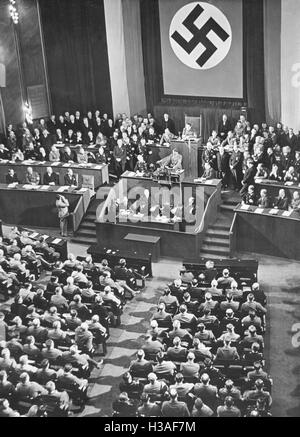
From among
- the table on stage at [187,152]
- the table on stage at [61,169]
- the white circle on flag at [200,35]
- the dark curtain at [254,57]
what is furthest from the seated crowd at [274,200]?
the white circle on flag at [200,35]

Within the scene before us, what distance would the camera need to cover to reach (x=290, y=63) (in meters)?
20.1

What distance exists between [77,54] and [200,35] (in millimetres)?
4616

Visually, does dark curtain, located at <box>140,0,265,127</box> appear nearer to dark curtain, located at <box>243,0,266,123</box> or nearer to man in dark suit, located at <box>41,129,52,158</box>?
dark curtain, located at <box>243,0,266,123</box>

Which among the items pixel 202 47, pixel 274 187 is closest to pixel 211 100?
pixel 202 47

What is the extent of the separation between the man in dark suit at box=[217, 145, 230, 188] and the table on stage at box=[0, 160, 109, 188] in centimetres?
342

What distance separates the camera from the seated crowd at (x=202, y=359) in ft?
35.5

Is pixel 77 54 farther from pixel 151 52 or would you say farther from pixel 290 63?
pixel 290 63

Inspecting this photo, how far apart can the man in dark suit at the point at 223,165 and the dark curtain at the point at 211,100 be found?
264cm

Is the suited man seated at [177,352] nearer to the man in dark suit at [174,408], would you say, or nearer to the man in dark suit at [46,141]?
the man in dark suit at [174,408]

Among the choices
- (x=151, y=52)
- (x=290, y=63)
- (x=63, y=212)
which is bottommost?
(x=63, y=212)

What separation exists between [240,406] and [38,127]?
47.8ft

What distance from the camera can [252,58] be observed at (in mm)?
21078

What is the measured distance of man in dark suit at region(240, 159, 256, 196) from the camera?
18844mm

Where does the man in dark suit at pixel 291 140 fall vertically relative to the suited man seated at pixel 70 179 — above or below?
above
